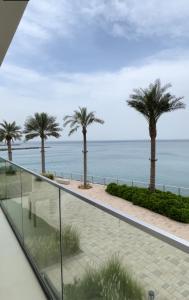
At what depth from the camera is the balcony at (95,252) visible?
1.14 meters

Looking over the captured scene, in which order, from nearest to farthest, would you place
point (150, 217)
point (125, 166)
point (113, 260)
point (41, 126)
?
point (113, 260), point (150, 217), point (41, 126), point (125, 166)

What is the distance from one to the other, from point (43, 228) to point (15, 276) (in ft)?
1.77

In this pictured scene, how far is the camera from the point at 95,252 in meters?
1.61

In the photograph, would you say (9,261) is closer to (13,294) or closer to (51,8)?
(13,294)

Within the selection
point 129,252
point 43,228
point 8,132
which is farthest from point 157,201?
point 8,132

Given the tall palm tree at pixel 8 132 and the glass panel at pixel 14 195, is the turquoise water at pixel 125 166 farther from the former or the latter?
the glass panel at pixel 14 195

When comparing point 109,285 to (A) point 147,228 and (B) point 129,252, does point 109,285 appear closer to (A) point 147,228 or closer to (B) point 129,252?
(B) point 129,252

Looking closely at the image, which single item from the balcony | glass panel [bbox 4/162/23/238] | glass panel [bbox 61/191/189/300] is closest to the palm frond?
glass panel [bbox 4/162/23/238]

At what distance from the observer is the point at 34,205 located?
3.03 meters

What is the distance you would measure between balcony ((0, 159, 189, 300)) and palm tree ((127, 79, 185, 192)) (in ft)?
42.1

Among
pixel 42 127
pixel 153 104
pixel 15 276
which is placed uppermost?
pixel 153 104

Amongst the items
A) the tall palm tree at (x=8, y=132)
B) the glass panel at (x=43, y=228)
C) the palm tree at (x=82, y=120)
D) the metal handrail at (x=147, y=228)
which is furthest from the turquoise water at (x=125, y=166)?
the metal handrail at (x=147, y=228)

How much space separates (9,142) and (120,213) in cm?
2510

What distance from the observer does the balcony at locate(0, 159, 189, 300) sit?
3.73ft
